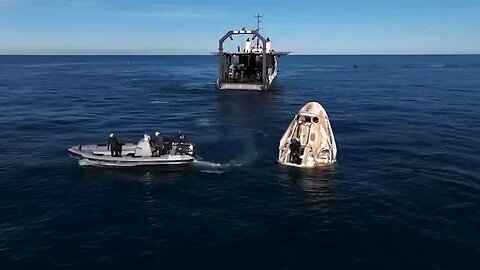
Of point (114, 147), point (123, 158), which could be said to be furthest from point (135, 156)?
point (114, 147)

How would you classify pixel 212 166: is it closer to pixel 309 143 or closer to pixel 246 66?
pixel 309 143

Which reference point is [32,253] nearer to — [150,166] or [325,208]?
[150,166]

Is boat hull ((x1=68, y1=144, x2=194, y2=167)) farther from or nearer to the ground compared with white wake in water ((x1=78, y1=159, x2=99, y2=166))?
farther from the ground

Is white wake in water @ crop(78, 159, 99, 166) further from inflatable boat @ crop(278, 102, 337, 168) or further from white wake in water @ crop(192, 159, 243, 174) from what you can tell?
inflatable boat @ crop(278, 102, 337, 168)

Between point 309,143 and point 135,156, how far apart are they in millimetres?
16694

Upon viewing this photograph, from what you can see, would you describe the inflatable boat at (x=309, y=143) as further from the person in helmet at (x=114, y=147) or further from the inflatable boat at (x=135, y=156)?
the person in helmet at (x=114, y=147)

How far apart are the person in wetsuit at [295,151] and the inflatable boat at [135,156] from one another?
9.67 meters

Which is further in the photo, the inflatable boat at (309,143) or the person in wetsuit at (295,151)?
the inflatable boat at (309,143)

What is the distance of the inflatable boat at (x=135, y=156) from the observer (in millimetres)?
41938

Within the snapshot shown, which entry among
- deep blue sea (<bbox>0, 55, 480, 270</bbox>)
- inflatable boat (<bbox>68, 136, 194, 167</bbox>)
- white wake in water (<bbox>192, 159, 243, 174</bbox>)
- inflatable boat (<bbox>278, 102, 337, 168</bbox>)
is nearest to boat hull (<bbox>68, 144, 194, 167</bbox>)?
inflatable boat (<bbox>68, 136, 194, 167</bbox>)

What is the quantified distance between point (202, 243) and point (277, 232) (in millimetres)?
5002

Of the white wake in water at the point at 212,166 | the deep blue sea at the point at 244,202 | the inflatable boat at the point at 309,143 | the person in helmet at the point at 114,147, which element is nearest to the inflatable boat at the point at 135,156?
the person in helmet at the point at 114,147

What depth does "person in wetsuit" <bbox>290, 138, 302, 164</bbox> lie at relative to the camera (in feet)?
141

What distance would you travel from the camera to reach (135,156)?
4228 cm
